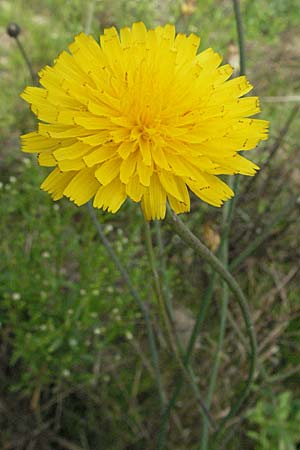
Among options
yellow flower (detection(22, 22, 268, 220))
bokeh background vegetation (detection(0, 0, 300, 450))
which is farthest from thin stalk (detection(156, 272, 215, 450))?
yellow flower (detection(22, 22, 268, 220))

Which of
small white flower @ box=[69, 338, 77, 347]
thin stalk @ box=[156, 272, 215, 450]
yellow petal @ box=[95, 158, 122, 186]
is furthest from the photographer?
small white flower @ box=[69, 338, 77, 347]

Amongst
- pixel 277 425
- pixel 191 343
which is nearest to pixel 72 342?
pixel 191 343

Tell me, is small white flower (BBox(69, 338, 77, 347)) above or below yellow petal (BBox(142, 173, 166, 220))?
below

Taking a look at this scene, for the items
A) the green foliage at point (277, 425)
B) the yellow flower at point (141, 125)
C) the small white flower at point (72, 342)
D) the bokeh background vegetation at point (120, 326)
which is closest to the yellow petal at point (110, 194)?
the yellow flower at point (141, 125)

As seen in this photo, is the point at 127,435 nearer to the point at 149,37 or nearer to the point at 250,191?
the point at 250,191

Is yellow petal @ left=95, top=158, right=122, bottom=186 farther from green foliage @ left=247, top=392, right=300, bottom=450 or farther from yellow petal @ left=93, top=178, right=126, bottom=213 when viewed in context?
green foliage @ left=247, top=392, right=300, bottom=450

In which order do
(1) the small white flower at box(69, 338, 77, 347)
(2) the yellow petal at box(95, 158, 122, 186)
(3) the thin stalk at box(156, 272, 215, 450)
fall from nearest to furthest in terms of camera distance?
1. (2) the yellow petal at box(95, 158, 122, 186)
2. (3) the thin stalk at box(156, 272, 215, 450)
3. (1) the small white flower at box(69, 338, 77, 347)
